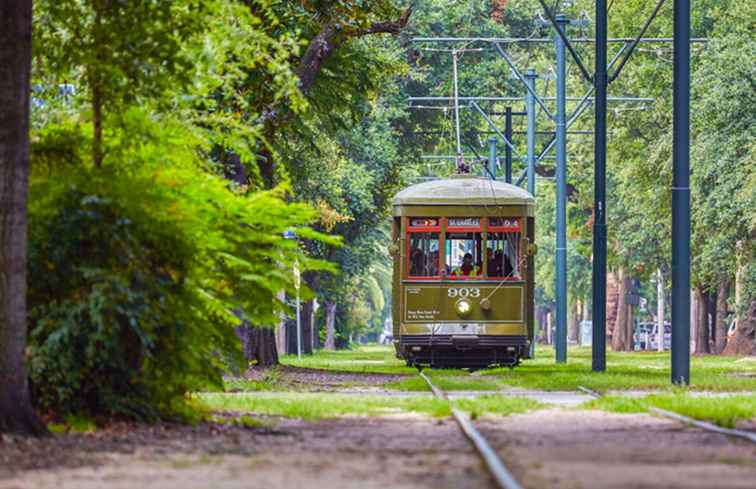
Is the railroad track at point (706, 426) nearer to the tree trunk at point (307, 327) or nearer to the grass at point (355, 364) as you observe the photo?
the grass at point (355, 364)

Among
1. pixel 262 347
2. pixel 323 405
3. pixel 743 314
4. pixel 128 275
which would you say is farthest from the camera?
pixel 743 314

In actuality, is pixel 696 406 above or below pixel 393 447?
above

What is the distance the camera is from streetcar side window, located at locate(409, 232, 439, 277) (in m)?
33.4

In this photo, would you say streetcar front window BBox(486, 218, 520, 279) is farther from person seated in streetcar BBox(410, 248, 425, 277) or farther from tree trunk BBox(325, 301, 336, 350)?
tree trunk BBox(325, 301, 336, 350)

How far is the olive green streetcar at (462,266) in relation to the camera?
109ft

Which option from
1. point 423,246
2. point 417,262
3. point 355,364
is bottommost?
point 355,364

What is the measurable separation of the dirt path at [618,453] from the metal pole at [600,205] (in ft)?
52.6

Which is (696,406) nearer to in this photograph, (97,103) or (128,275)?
(128,275)

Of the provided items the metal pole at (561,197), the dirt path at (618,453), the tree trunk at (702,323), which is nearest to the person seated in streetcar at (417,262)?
the metal pole at (561,197)

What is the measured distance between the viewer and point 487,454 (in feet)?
43.2

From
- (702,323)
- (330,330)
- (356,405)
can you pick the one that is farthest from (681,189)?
(330,330)

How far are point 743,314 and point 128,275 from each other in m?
41.8

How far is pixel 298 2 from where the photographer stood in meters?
32.2

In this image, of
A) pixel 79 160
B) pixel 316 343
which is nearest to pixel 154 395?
pixel 79 160
